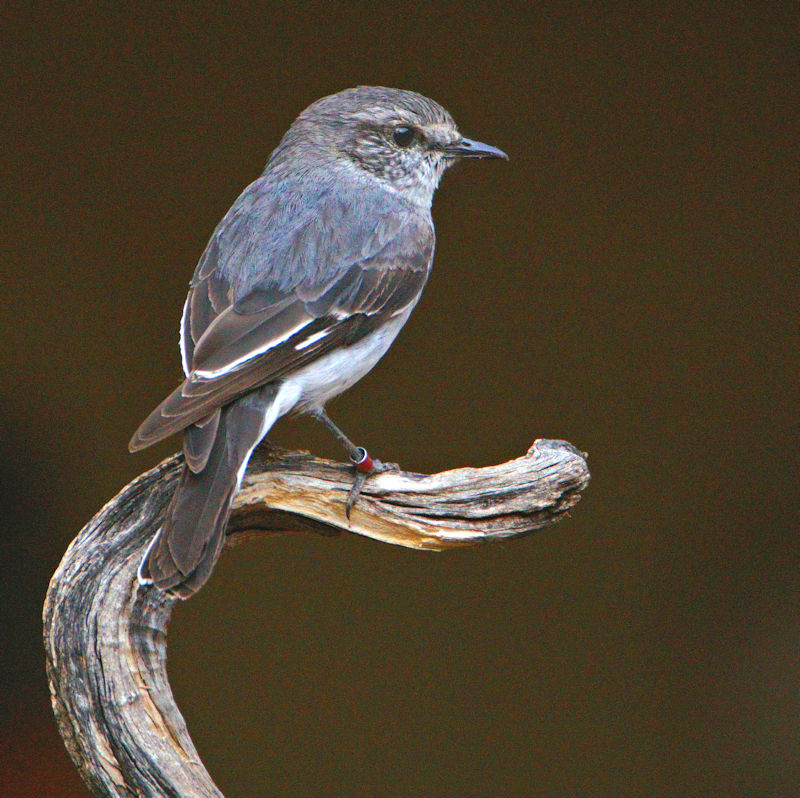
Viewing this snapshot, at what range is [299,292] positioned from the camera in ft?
6.55

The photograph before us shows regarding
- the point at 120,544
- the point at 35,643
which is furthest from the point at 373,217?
the point at 35,643

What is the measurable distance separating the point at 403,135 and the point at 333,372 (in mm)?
714

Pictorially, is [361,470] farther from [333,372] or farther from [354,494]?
[333,372]

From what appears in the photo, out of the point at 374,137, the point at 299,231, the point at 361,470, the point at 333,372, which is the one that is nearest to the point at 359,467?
the point at 361,470

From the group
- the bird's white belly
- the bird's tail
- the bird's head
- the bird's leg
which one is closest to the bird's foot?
the bird's leg

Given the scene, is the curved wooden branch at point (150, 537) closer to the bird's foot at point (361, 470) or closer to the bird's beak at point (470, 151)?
the bird's foot at point (361, 470)

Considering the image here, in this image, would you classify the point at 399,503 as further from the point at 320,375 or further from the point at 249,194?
the point at 249,194

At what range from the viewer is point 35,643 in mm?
3508

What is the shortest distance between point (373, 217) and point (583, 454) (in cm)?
76

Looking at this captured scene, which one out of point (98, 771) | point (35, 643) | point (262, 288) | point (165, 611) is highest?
point (262, 288)

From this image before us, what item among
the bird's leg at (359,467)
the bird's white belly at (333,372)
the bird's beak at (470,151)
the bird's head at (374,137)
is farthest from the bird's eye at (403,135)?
the bird's leg at (359,467)

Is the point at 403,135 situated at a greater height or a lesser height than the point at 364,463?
greater

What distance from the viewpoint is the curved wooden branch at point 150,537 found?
177 cm

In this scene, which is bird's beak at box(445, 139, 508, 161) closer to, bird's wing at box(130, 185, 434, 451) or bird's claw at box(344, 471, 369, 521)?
bird's wing at box(130, 185, 434, 451)
